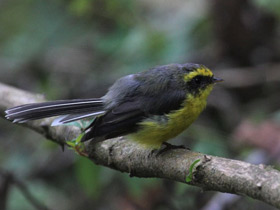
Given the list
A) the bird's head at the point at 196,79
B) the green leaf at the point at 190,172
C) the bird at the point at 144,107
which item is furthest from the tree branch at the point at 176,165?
the bird's head at the point at 196,79

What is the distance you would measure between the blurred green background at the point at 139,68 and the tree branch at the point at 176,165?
83 centimetres

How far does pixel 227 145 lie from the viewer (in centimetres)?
455

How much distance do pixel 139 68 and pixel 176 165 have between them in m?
2.75

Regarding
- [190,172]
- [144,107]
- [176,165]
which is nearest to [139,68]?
[144,107]

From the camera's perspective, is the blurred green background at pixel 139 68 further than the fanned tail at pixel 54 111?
Yes

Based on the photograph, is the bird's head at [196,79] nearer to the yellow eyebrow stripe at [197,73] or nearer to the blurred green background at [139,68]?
the yellow eyebrow stripe at [197,73]

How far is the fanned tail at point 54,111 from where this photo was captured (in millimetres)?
3121

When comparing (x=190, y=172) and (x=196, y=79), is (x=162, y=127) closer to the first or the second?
(x=196, y=79)

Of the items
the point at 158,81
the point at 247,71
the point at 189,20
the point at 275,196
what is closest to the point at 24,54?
the point at 189,20

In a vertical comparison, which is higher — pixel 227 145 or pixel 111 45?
pixel 111 45

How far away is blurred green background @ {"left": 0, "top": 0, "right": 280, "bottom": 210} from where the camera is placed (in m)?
4.49

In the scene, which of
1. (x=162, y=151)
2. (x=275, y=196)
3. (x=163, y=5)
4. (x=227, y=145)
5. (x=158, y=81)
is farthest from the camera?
(x=163, y=5)

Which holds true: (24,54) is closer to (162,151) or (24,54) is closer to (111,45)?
(111,45)

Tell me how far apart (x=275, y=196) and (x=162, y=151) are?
1089 millimetres
